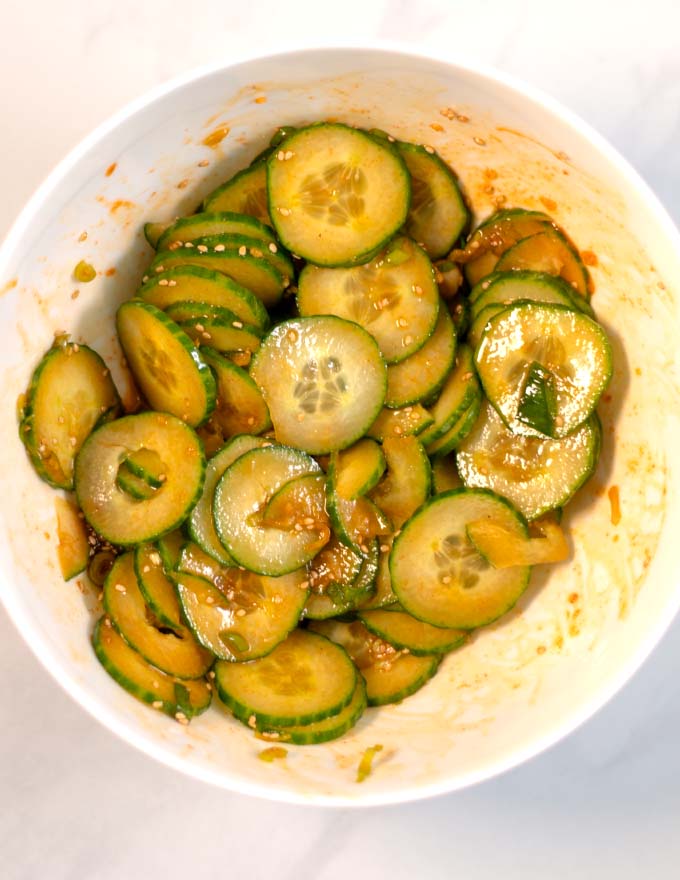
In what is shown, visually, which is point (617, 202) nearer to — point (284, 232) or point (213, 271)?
point (284, 232)

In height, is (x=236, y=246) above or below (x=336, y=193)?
below

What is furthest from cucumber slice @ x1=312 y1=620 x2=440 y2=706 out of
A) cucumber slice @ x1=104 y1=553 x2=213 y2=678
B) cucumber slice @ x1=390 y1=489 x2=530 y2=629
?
cucumber slice @ x1=104 y1=553 x2=213 y2=678

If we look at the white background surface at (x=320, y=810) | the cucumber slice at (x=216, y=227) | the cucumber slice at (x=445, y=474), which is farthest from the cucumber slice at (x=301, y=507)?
the white background surface at (x=320, y=810)

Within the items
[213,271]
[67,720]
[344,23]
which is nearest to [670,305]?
[213,271]

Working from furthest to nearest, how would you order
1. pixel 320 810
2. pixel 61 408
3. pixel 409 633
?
pixel 320 810 < pixel 409 633 < pixel 61 408

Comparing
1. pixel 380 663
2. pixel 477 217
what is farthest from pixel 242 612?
pixel 477 217

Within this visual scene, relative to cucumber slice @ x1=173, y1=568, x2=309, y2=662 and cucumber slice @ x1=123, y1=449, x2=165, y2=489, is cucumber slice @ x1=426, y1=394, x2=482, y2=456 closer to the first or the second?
cucumber slice @ x1=173, y1=568, x2=309, y2=662

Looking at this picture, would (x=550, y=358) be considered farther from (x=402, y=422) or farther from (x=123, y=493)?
(x=123, y=493)
